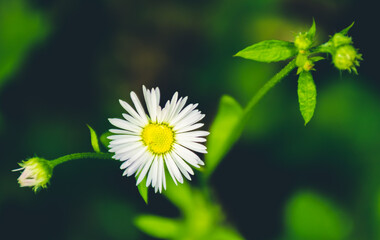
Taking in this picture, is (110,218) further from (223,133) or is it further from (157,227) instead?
(223,133)

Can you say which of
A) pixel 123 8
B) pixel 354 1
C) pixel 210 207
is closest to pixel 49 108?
pixel 123 8

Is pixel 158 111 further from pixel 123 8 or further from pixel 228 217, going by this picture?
pixel 123 8

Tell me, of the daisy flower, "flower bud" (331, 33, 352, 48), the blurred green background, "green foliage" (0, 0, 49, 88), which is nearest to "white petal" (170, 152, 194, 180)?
the daisy flower

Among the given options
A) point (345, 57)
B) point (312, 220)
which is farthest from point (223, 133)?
point (312, 220)

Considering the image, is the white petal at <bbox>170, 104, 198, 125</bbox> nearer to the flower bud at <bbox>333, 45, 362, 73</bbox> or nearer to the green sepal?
the green sepal

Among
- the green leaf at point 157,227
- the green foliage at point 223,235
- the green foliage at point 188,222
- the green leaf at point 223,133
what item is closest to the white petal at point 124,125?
the green leaf at point 223,133

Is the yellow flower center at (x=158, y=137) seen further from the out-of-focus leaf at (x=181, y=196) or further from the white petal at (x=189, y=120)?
the out-of-focus leaf at (x=181, y=196)
